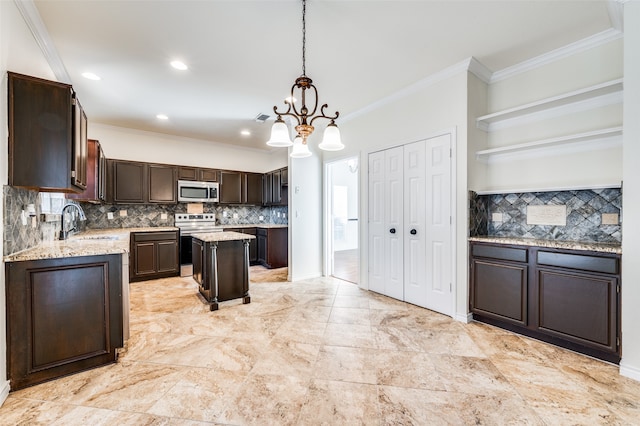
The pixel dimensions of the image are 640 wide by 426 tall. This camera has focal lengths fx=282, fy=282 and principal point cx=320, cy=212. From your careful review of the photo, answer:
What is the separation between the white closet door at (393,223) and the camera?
3.64 m

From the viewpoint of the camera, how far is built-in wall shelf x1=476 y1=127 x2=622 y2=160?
2.34 m

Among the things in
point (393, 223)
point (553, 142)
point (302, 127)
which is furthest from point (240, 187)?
point (553, 142)

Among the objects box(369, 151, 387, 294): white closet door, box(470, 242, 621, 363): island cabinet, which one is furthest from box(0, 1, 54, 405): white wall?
box(470, 242, 621, 363): island cabinet

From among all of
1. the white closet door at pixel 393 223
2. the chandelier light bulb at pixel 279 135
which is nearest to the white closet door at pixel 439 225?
the white closet door at pixel 393 223

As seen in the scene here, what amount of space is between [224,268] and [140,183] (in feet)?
9.43

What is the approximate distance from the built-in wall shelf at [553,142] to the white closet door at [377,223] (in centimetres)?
123

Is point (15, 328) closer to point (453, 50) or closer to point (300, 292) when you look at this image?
point (300, 292)

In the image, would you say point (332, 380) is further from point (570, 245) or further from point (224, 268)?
point (570, 245)

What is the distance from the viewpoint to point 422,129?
3363mm

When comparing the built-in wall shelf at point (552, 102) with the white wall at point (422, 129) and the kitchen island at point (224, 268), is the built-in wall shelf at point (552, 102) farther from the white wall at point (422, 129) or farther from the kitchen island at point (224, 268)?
the kitchen island at point (224, 268)

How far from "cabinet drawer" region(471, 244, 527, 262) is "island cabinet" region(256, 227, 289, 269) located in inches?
146

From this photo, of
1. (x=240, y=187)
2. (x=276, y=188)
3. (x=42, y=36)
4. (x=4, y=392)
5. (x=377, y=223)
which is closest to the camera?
(x=4, y=392)

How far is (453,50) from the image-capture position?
271 cm

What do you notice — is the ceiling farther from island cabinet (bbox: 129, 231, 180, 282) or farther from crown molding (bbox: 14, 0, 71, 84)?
island cabinet (bbox: 129, 231, 180, 282)
